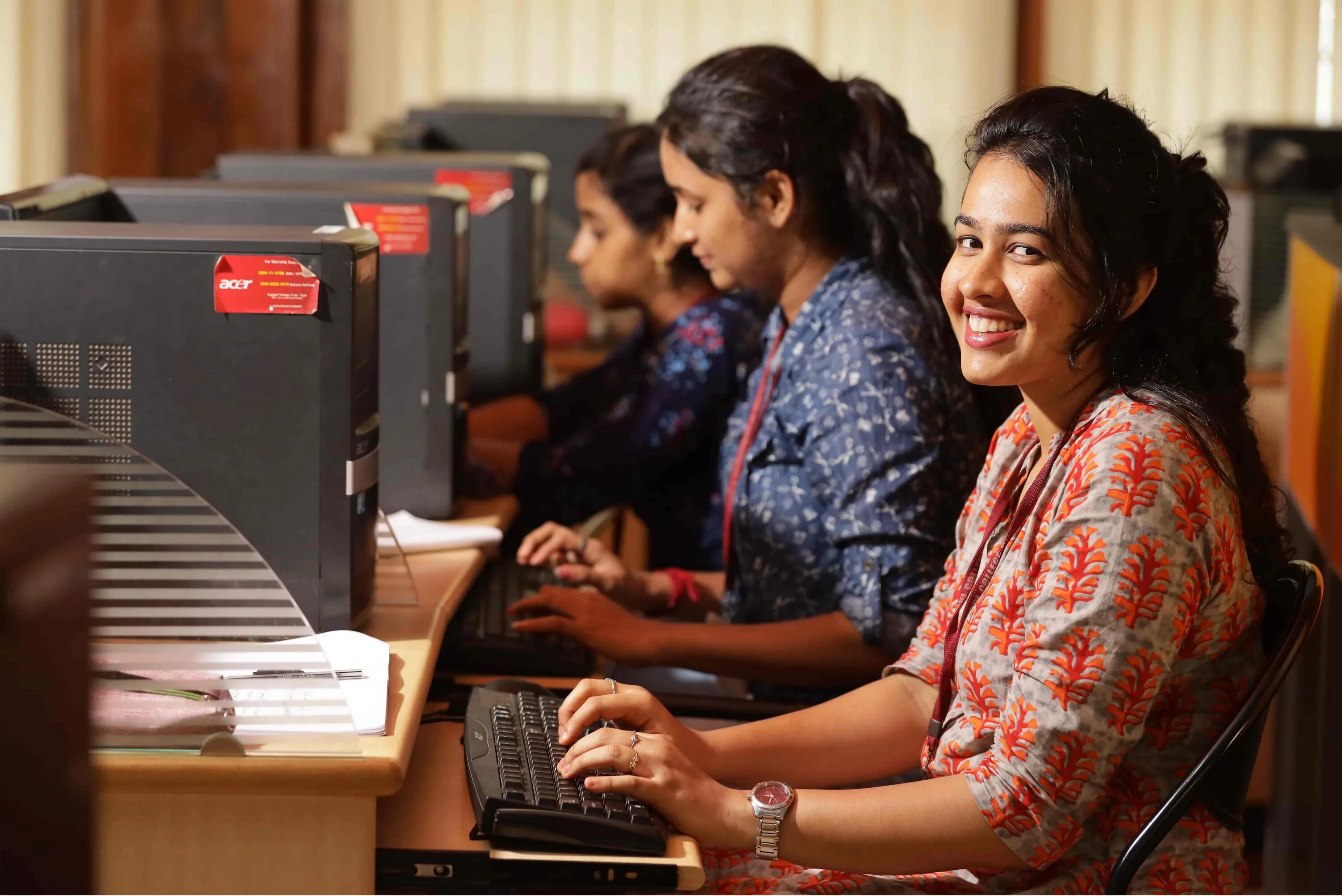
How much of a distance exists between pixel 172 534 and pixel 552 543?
79cm

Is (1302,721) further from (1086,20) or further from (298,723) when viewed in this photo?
(1086,20)

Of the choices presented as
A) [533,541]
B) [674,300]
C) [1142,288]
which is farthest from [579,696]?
[674,300]

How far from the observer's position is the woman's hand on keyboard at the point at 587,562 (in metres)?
2.00

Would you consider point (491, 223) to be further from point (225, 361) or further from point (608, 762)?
point (608, 762)

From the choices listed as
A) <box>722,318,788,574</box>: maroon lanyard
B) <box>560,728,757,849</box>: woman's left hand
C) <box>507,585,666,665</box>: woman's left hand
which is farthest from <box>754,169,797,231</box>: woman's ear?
<box>560,728,757,849</box>: woman's left hand

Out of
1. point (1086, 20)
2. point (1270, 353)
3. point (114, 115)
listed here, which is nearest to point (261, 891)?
point (1270, 353)

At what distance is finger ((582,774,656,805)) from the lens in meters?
1.19

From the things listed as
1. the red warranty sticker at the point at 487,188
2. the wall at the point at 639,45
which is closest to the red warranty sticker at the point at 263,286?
the red warranty sticker at the point at 487,188

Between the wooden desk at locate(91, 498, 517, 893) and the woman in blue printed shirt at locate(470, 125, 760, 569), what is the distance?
1.14 m

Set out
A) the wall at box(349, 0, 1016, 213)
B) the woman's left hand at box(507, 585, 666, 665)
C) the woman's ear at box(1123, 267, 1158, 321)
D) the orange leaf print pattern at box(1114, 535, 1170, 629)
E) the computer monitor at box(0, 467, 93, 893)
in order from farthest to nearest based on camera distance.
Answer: the wall at box(349, 0, 1016, 213) < the woman's left hand at box(507, 585, 666, 665) < the woman's ear at box(1123, 267, 1158, 321) < the orange leaf print pattern at box(1114, 535, 1170, 629) < the computer monitor at box(0, 467, 93, 893)

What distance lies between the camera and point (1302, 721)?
2.19 m

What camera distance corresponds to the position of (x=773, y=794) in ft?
3.98

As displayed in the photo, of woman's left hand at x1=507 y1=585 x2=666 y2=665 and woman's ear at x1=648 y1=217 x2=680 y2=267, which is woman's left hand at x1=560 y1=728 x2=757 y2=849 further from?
→ woman's ear at x1=648 y1=217 x2=680 y2=267

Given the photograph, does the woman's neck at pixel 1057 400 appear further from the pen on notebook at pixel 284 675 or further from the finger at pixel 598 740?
the pen on notebook at pixel 284 675
